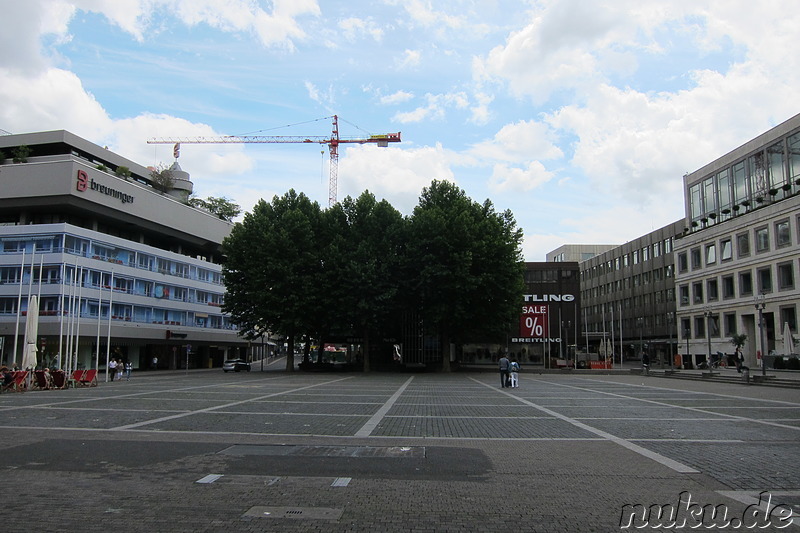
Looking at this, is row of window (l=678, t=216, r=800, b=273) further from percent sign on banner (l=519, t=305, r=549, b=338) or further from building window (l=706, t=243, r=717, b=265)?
percent sign on banner (l=519, t=305, r=549, b=338)

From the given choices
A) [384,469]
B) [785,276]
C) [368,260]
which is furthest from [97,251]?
[785,276]

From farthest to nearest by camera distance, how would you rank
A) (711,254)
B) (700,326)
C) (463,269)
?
(700,326) → (711,254) → (463,269)

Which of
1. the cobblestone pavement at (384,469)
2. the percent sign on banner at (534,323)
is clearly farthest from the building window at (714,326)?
the cobblestone pavement at (384,469)

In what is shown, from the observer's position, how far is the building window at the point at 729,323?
2192 inches

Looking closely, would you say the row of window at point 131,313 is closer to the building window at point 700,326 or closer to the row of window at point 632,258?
the building window at point 700,326

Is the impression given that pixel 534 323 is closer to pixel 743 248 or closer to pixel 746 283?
pixel 746 283

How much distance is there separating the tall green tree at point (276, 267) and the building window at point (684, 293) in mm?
40105

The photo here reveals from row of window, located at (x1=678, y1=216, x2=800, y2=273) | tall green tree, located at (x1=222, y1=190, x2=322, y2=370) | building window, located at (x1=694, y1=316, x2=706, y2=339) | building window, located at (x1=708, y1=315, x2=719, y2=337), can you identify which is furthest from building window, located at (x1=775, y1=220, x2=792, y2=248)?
tall green tree, located at (x1=222, y1=190, x2=322, y2=370)

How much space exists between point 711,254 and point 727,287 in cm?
397

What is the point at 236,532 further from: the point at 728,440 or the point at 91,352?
the point at 91,352

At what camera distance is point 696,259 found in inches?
2467

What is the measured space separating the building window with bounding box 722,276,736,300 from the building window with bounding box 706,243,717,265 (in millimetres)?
2267

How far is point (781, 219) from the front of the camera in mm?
48469

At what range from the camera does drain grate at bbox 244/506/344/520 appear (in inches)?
247
